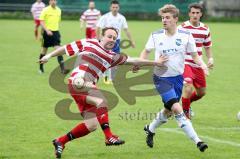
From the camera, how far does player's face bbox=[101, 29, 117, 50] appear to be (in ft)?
30.9

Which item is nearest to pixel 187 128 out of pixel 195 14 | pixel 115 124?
pixel 115 124

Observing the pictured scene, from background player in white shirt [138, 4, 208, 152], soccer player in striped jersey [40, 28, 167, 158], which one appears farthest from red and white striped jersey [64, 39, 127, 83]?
background player in white shirt [138, 4, 208, 152]

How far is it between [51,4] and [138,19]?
3484 cm

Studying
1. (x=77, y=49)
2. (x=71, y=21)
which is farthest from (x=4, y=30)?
(x=77, y=49)

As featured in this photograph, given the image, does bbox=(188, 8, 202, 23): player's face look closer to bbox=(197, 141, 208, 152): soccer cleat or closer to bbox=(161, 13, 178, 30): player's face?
bbox=(161, 13, 178, 30): player's face

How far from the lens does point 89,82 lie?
9539mm

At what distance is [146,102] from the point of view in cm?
1547

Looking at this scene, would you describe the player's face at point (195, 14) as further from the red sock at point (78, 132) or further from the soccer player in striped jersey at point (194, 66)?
the red sock at point (78, 132)

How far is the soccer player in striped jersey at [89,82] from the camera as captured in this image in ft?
30.9

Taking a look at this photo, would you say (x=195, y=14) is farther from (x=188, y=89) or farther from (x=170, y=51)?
(x=170, y=51)

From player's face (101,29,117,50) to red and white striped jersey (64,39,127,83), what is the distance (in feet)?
0.22

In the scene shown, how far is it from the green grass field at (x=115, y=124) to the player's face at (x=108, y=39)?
170 cm

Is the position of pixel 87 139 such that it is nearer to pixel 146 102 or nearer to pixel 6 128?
pixel 6 128

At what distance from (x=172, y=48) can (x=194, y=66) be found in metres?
2.64
